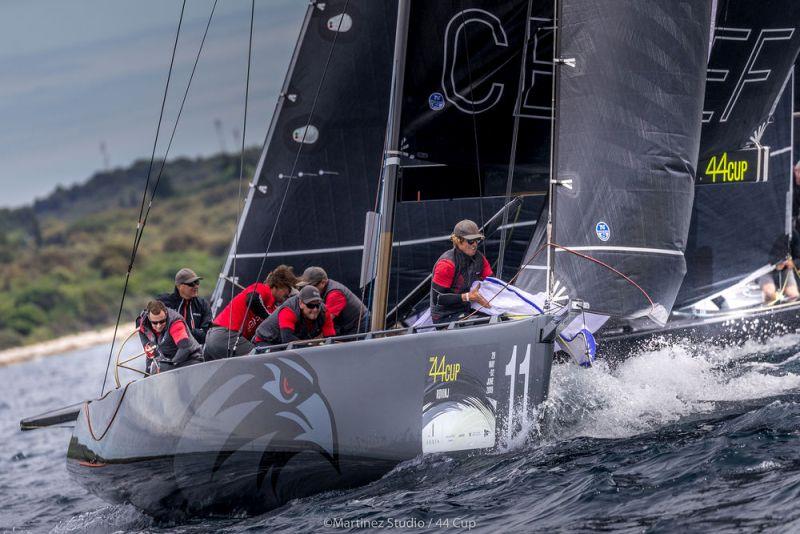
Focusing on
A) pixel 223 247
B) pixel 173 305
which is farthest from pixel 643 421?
pixel 223 247

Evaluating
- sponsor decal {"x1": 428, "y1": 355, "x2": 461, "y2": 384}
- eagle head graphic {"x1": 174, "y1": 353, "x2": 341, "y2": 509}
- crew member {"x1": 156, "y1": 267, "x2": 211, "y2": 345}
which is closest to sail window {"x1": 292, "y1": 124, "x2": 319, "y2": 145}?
crew member {"x1": 156, "y1": 267, "x2": 211, "y2": 345}

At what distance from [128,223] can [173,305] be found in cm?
8764

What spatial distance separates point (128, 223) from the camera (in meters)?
94.8

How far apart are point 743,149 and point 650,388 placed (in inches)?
158

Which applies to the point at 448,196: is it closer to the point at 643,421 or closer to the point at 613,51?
the point at 613,51

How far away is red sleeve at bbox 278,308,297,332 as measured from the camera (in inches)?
318

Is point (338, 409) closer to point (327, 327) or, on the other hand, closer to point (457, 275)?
point (327, 327)

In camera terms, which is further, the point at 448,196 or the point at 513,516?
the point at 448,196

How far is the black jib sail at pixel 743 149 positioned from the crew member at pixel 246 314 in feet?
14.9

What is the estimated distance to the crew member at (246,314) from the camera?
28.7 feet

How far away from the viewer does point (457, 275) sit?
8602 mm

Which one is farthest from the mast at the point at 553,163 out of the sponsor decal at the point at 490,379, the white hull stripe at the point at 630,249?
the sponsor decal at the point at 490,379

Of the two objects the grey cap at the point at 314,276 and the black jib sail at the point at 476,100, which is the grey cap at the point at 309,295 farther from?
the black jib sail at the point at 476,100

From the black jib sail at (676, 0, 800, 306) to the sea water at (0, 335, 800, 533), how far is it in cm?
225
